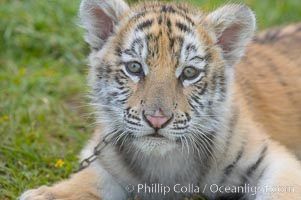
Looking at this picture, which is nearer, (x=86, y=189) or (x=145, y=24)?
(x=145, y=24)

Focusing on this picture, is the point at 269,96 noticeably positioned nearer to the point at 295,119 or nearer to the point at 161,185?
the point at 295,119

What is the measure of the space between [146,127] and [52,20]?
3536mm

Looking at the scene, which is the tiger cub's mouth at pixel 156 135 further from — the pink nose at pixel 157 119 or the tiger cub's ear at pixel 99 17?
the tiger cub's ear at pixel 99 17

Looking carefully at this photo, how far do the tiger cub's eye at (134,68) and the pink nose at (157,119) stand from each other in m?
0.38

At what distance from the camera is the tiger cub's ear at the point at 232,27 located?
5352mm

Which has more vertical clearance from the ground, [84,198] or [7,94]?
[7,94]

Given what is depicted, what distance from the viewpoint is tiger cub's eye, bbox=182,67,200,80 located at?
5.02 metres

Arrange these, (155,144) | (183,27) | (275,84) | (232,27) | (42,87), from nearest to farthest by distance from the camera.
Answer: (155,144)
(183,27)
(232,27)
(275,84)
(42,87)

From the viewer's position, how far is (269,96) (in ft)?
20.2

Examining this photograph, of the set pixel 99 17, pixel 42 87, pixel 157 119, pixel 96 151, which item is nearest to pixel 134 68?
pixel 157 119

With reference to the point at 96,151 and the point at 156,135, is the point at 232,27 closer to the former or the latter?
the point at 156,135

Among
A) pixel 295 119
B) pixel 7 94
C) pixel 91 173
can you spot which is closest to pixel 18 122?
pixel 7 94

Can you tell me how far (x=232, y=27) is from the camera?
543cm

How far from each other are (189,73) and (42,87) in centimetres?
246
